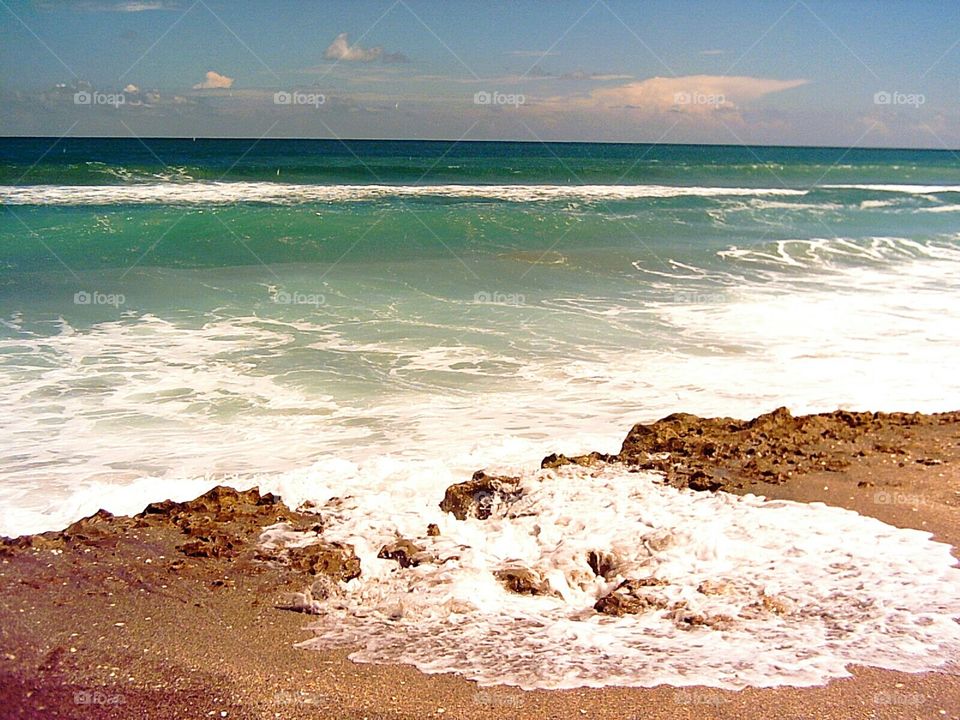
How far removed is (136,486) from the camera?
612 cm

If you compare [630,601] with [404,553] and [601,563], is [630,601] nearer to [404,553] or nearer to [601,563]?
[601,563]

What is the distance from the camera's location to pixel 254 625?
410 centimetres

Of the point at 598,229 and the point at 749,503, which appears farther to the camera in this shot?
the point at 598,229

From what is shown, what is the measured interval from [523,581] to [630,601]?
0.54 metres

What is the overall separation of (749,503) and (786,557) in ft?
2.56

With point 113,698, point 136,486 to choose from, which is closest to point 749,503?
point 113,698

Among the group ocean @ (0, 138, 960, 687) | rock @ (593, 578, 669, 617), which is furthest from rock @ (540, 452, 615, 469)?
rock @ (593, 578, 669, 617)

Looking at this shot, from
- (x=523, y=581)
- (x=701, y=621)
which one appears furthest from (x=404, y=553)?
(x=701, y=621)

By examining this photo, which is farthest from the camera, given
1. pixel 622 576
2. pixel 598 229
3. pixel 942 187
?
pixel 942 187

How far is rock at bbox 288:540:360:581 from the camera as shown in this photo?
15.0ft

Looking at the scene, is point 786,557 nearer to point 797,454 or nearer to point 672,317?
point 797,454

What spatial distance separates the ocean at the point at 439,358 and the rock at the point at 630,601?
0.51 ft

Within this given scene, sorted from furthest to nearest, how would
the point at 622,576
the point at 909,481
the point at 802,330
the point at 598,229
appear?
the point at 598,229 → the point at 802,330 → the point at 909,481 → the point at 622,576

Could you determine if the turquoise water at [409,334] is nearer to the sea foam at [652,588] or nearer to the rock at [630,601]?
the sea foam at [652,588]
